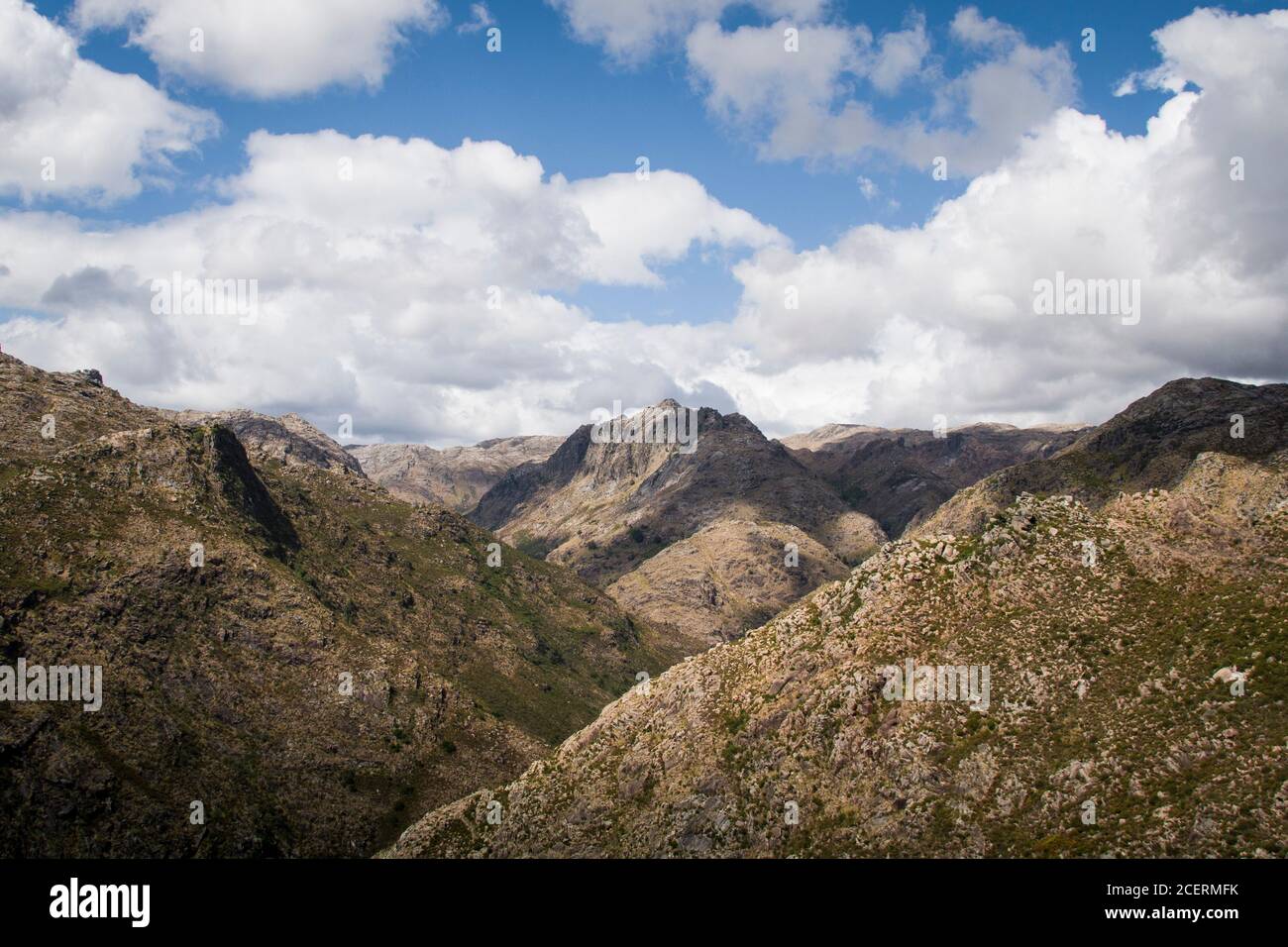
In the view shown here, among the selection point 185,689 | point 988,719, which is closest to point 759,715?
point 988,719

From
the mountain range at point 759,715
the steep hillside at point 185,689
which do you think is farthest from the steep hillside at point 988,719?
the steep hillside at point 185,689

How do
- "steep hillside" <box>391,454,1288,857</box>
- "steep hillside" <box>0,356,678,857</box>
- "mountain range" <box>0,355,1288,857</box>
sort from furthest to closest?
"steep hillside" <box>0,356,678,857</box> → "mountain range" <box>0,355,1288,857</box> → "steep hillside" <box>391,454,1288,857</box>

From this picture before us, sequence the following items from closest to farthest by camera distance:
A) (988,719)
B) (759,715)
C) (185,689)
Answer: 1. (988,719)
2. (759,715)
3. (185,689)

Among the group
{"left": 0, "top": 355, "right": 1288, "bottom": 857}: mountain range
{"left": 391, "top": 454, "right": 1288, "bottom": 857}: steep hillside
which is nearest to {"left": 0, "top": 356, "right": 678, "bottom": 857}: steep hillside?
{"left": 0, "top": 355, "right": 1288, "bottom": 857}: mountain range

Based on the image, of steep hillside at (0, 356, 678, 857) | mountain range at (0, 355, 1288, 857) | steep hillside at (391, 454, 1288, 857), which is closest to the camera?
steep hillside at (391, 454, 1288, 857)

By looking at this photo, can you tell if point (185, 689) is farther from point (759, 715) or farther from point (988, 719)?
point (988, 719)

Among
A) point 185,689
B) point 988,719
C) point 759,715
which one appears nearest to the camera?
point 988,719

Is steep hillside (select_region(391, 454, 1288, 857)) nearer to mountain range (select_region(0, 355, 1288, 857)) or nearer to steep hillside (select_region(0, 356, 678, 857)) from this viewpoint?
mountain range (select_region(0, 355, 1288, 857))
